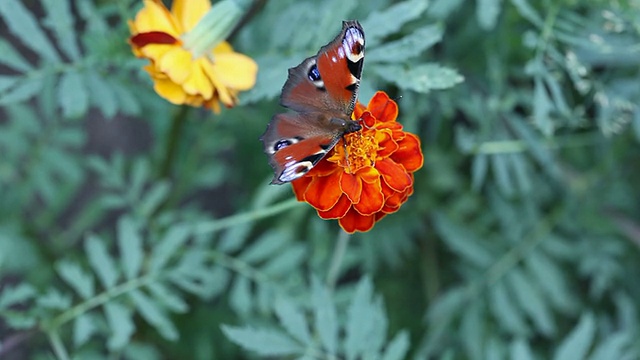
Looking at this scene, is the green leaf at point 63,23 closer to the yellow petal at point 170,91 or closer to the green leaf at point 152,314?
the yellow petal at point 170,91

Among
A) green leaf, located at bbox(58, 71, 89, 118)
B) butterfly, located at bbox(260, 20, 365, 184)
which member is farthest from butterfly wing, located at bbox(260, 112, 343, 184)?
green leaf, located at bbox(58, 71, 89, 118)

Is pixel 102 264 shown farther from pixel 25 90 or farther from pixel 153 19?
pixel 153 19

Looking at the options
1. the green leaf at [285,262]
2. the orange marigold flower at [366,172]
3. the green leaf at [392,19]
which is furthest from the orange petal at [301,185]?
the green leaf at [285,262]

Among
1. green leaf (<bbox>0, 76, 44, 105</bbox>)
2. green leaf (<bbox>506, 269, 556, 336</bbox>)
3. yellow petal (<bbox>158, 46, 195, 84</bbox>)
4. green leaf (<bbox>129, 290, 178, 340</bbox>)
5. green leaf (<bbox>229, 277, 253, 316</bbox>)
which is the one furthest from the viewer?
green leaf (<bbox>506, 269, 556, 336</bbox>)

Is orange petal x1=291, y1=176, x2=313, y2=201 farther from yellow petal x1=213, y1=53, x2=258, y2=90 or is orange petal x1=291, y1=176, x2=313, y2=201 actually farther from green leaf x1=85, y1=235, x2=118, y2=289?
green leaf x1=85, y1=235, x2=118, y2=289

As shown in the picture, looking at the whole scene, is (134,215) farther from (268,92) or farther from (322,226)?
(268,92)

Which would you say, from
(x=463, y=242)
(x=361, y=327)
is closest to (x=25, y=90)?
(x=361, y=327)
